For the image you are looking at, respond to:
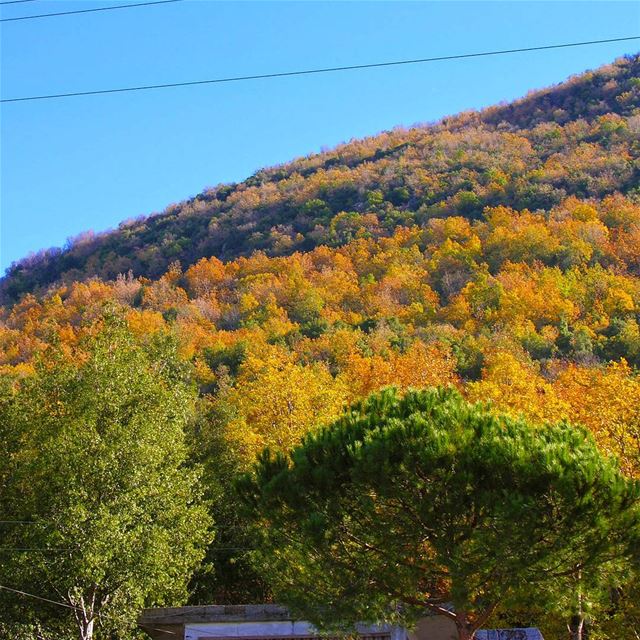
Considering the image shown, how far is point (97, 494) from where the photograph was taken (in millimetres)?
20297

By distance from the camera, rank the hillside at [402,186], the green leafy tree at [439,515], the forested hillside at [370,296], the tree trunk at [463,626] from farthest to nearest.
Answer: the hillside at [402,186]
the forested hillside at [370,296]
the tree trunk at [463,626]
the green leafy tree at [439,515]

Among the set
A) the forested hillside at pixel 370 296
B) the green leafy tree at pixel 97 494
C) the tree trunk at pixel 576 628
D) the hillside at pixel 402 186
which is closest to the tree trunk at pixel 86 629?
the green leafy tree at pixel 97 494

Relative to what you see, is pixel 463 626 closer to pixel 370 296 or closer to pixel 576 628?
pixel 576 628

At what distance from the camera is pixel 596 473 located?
13984 millimetres

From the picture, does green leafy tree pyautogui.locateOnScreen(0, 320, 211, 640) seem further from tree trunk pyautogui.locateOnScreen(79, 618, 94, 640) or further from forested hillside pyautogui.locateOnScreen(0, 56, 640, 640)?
forested hillside pyautogui.locateOnScreen(0, 56, 640, 640)

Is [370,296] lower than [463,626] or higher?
higher

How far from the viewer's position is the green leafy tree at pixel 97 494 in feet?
63.9

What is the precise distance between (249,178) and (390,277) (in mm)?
67280

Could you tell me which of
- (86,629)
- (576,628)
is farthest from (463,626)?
(86,629)

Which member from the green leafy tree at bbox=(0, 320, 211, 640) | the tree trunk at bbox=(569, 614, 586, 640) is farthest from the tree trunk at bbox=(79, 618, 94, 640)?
the tree trunk at bbox=(569, 614, 586, 640)

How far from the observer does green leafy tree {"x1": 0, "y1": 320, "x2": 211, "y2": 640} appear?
766 inches

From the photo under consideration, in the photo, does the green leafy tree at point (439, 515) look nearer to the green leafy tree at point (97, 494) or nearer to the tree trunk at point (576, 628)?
the tree trunk at point (576, 628)

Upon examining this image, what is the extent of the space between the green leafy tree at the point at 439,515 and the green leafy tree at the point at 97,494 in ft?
15.8

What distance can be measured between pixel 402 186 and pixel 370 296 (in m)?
36.4
